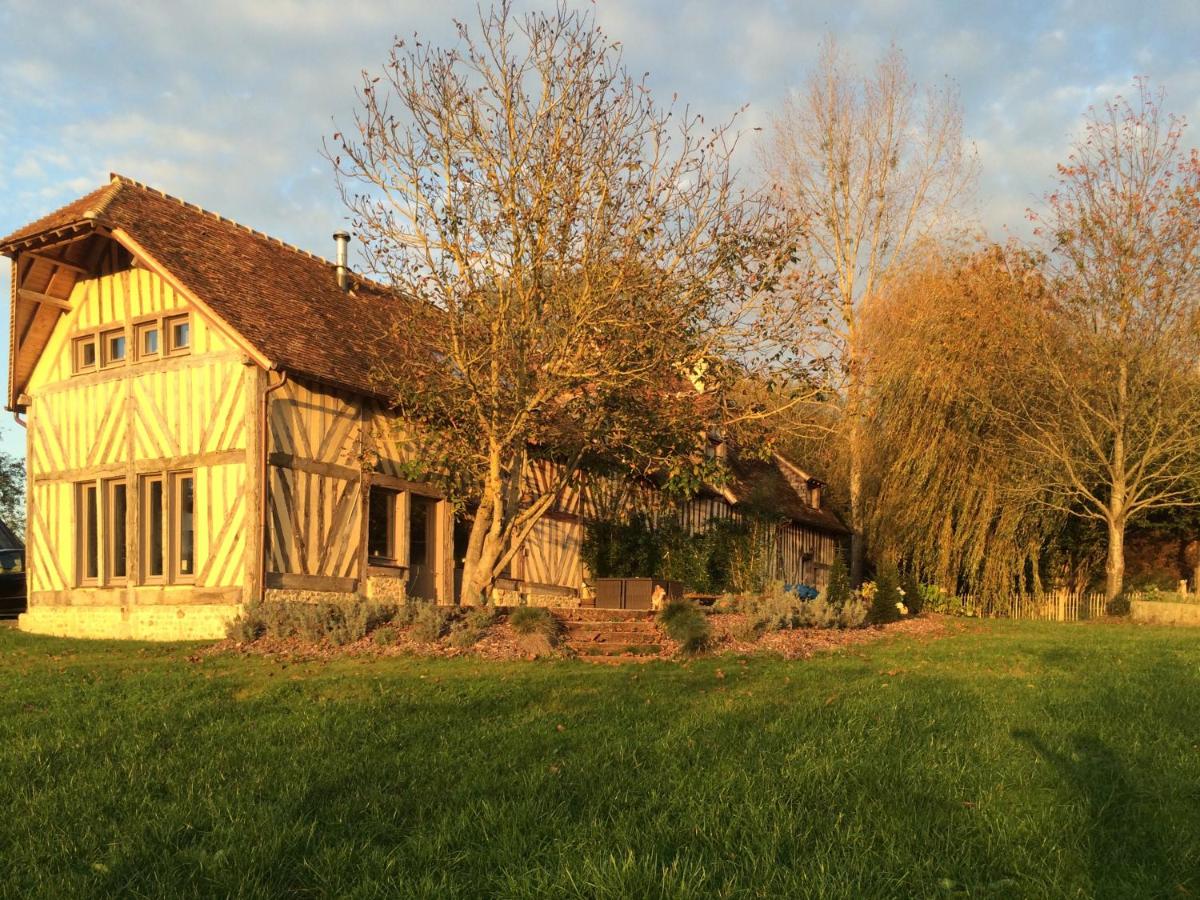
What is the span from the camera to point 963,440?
72.7 ft

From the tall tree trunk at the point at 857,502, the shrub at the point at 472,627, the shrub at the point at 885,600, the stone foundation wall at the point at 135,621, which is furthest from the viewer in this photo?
the tall tree trunk at the point at 857,502

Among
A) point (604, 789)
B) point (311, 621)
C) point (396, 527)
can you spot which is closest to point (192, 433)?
point (396, 527)

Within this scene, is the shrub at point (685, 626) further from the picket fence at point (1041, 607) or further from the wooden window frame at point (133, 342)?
the picket fence at point (1041, 607)

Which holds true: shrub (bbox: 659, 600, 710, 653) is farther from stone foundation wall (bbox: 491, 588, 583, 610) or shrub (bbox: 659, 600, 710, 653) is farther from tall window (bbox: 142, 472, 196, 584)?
tall window (bbox: 142, 472, 196, 584)

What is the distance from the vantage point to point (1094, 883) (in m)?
3.72

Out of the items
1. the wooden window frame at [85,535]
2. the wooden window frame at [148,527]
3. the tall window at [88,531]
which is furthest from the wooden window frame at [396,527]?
the tall window at [88,531]

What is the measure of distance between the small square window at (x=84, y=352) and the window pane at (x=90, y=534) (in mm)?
1996

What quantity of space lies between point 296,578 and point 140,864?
1118 centimetres

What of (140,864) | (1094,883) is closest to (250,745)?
(140,864)

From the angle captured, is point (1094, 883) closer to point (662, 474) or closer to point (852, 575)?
point (662, 474)

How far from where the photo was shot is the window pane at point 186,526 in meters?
15.2

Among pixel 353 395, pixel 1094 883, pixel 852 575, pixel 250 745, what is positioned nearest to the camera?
pixel 1094 883

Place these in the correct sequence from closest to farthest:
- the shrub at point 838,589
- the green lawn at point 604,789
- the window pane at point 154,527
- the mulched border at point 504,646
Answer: the green lawn at point 604,789
the mulched border at point 504,646
the shrub at point 838,589
the window pane at point 154,527

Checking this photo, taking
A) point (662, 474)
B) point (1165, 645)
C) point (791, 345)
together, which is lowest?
point (1165, 645)
